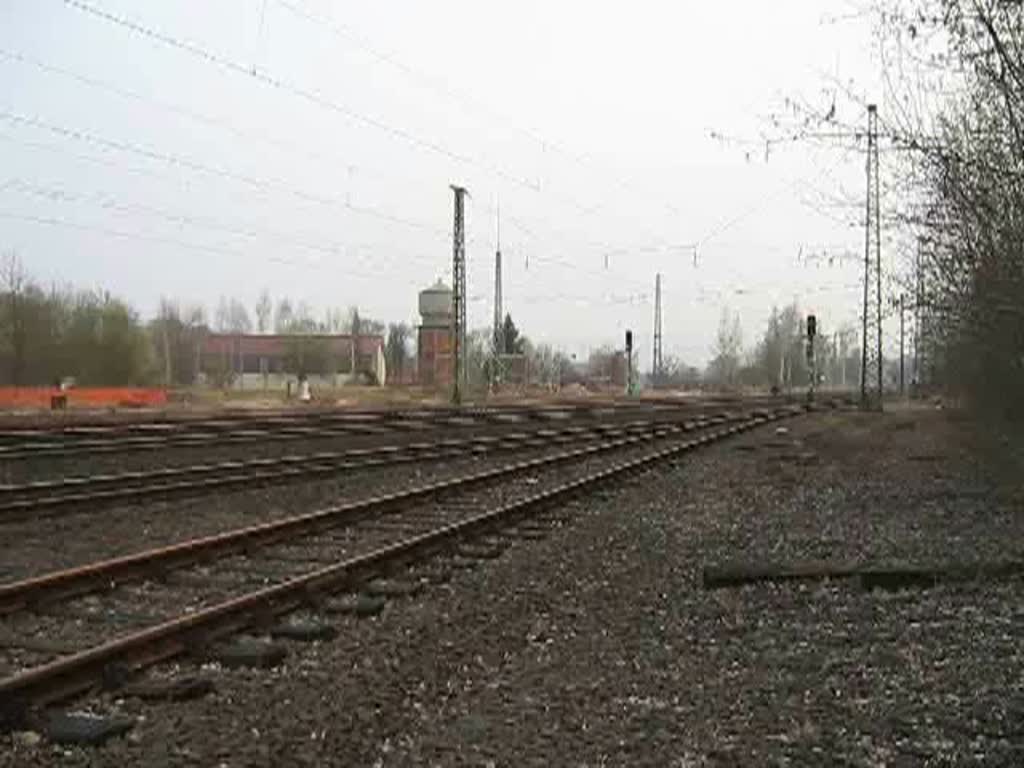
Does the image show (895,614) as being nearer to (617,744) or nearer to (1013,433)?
(617,744)

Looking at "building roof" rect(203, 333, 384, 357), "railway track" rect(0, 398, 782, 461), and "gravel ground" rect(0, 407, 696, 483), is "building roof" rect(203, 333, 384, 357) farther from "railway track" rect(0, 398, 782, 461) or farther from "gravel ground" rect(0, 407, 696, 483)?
"gravel ground" rect(0, 407, 696, 483)

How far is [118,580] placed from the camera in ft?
31.5

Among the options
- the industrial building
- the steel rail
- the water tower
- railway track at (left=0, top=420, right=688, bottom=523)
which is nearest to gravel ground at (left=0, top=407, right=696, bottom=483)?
railway track at (left=0, top=420, right=688, bottom=523)

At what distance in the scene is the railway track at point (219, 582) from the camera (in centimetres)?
698

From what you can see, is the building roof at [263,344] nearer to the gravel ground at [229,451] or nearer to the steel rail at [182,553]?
the gravel ground at [229,451]

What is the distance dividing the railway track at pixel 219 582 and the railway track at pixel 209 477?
10.6ft

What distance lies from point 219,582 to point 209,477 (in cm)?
861

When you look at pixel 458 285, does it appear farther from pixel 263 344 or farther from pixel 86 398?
pixel 263 344

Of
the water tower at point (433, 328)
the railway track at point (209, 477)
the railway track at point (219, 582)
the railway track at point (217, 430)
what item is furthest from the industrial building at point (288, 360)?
the railway track at point (219, 582)

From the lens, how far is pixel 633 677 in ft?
23.1

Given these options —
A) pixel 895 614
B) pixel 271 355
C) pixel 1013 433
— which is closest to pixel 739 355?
pixel 271 355

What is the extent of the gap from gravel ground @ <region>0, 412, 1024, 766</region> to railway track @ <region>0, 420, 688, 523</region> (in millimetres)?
5610

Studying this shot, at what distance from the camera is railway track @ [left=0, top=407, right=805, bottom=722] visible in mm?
6980

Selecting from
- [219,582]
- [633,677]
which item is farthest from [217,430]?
[633,677]
